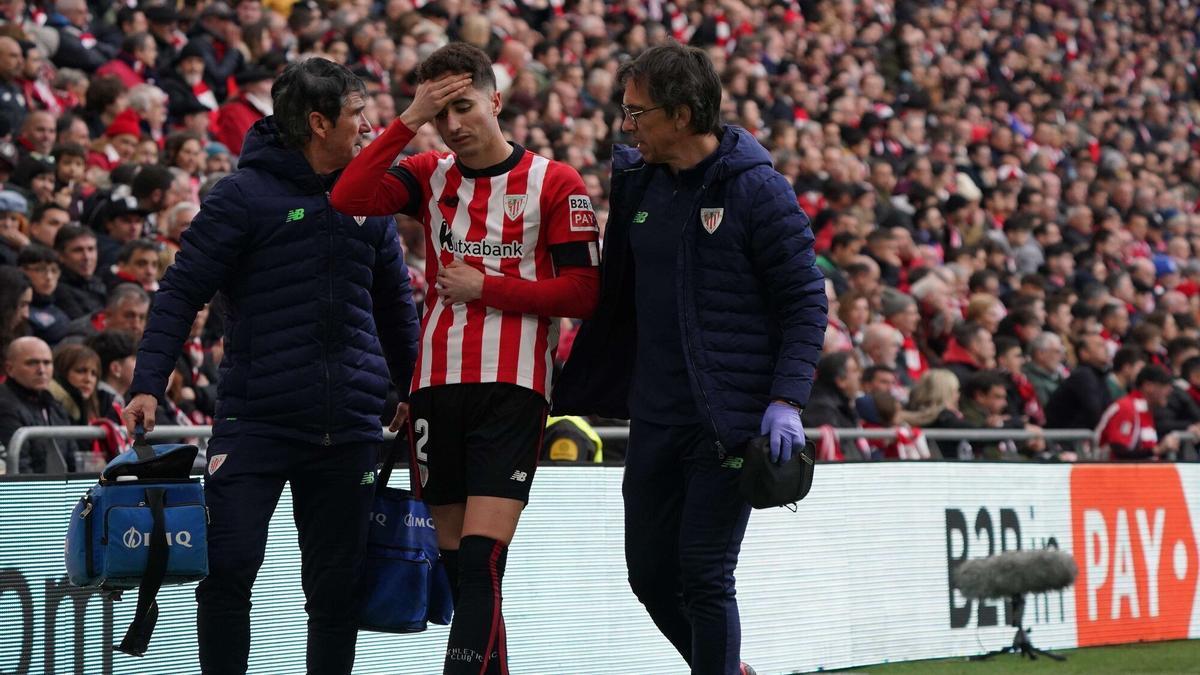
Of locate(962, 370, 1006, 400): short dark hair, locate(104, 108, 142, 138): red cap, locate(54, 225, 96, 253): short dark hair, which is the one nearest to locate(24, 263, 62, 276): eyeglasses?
locate(54, 225, 96, 253): short dark hair

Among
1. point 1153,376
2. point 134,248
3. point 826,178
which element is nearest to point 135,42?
point 134,248

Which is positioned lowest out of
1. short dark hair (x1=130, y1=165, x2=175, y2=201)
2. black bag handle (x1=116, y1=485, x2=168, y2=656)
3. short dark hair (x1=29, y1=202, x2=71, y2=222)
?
black bag handle (x1=116, y1=485, x2=168, y2=656)

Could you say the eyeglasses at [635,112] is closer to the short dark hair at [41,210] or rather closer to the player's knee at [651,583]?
the player's knee at [651,583]

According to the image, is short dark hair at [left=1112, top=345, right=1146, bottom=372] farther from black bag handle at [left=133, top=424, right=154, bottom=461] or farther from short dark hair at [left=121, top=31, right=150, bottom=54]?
black bag handle at [left=133, top=424, right=154, bottom=461]

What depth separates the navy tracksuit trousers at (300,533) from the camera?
17.6 feet

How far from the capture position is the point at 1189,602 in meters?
10.7

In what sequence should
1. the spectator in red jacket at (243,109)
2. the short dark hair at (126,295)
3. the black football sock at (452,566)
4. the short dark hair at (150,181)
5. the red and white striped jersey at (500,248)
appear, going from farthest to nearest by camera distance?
the spectator in red jacket at (243,109)
the short dark hair at (150,181)
the short dark hair at (126,295)
the black football sock at (452,566)
the red and white striped jersey at (500,248)

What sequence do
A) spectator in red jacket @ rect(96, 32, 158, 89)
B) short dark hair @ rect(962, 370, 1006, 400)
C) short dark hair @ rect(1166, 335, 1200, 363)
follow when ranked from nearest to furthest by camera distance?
1. short dark hair @ rect(962, 370, 1006, 400)
2. spectator in red jacket @ rect(96, 32, 158, 89)
3. short dark hair @ rect(1166, 335, 1200, 363)

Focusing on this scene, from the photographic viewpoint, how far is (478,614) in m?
5.17

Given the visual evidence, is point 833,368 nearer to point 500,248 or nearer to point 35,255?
point 35,255

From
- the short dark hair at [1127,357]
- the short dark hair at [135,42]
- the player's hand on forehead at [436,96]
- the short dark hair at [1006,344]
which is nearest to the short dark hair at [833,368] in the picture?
the short dark hair at [1006,344]

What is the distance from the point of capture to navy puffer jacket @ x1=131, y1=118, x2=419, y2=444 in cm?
546

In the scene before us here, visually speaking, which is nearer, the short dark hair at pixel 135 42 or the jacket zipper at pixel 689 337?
the jacket zipper at pixel 689 337

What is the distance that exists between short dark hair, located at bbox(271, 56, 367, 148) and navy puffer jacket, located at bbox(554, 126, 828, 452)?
1.19 m
